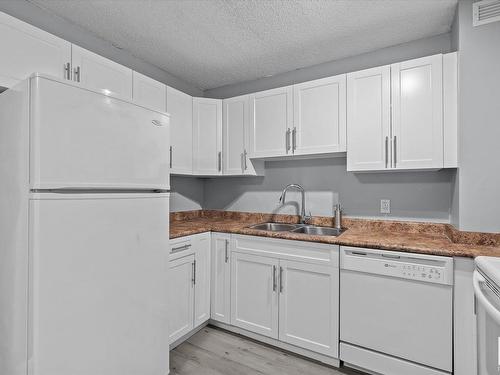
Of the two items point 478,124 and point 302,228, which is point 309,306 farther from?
point 478,124

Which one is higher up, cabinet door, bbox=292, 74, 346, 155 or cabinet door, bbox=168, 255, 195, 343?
cabinet door, bbox=292, 74, 346, 155

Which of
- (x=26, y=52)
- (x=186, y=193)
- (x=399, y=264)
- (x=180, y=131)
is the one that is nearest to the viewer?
(x=26, y=52)

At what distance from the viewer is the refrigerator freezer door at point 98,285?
109 centimetres

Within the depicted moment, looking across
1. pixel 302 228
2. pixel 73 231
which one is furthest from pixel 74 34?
pixel 302 228

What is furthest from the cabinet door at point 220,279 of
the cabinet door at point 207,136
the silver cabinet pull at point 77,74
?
the silver cabinet pull at point 77,74

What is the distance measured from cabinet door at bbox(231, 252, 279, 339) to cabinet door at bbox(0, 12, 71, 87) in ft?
6.06

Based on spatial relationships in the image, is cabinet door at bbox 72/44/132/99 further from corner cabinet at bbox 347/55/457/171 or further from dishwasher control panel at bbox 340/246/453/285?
dishwasher control panel at bbox 340/246/453/285

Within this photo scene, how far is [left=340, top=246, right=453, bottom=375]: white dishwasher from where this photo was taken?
1569 millimetres

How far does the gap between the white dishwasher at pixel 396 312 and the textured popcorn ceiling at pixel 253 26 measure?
166 cm

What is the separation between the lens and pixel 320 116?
2.29 m

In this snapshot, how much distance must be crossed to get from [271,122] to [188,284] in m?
1.62

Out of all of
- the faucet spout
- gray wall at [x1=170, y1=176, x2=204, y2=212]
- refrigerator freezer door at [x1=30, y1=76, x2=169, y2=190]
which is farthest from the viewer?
gray wall at [x1=170, y1=176, x2=204, y2=212]

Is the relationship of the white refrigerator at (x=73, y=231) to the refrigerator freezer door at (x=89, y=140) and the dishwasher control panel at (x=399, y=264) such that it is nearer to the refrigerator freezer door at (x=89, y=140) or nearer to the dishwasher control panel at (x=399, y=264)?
the refrigerator freezer door at (x=89, y=140)

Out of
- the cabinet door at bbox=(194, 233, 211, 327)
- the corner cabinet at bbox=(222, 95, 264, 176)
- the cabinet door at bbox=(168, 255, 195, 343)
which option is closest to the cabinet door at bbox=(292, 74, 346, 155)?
the corner cabinet at bbox=(222, 95, 264, 176)
